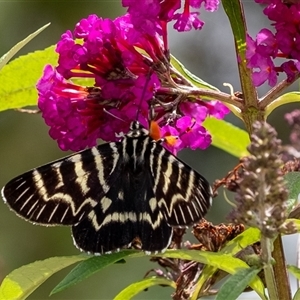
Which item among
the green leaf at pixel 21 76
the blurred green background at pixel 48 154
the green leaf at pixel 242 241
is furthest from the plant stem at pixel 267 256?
the blurred green background at pixel 48 154

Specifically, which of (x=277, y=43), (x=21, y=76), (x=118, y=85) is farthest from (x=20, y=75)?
(x=277, y=43)

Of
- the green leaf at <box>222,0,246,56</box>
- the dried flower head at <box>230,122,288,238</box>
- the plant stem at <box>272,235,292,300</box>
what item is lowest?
the plant stem at <box>272,235,292,300</box>

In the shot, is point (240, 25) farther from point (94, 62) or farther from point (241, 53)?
point (94, 62)

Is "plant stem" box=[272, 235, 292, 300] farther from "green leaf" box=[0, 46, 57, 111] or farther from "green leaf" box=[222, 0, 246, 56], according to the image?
"green leaf" box=[0, 46, 57, 111]

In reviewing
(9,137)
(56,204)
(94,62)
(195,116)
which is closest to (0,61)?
(94,62)

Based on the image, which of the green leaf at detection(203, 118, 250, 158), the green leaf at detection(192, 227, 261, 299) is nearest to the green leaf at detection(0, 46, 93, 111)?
the green leaf at detection(203, 118, 250, 158)
